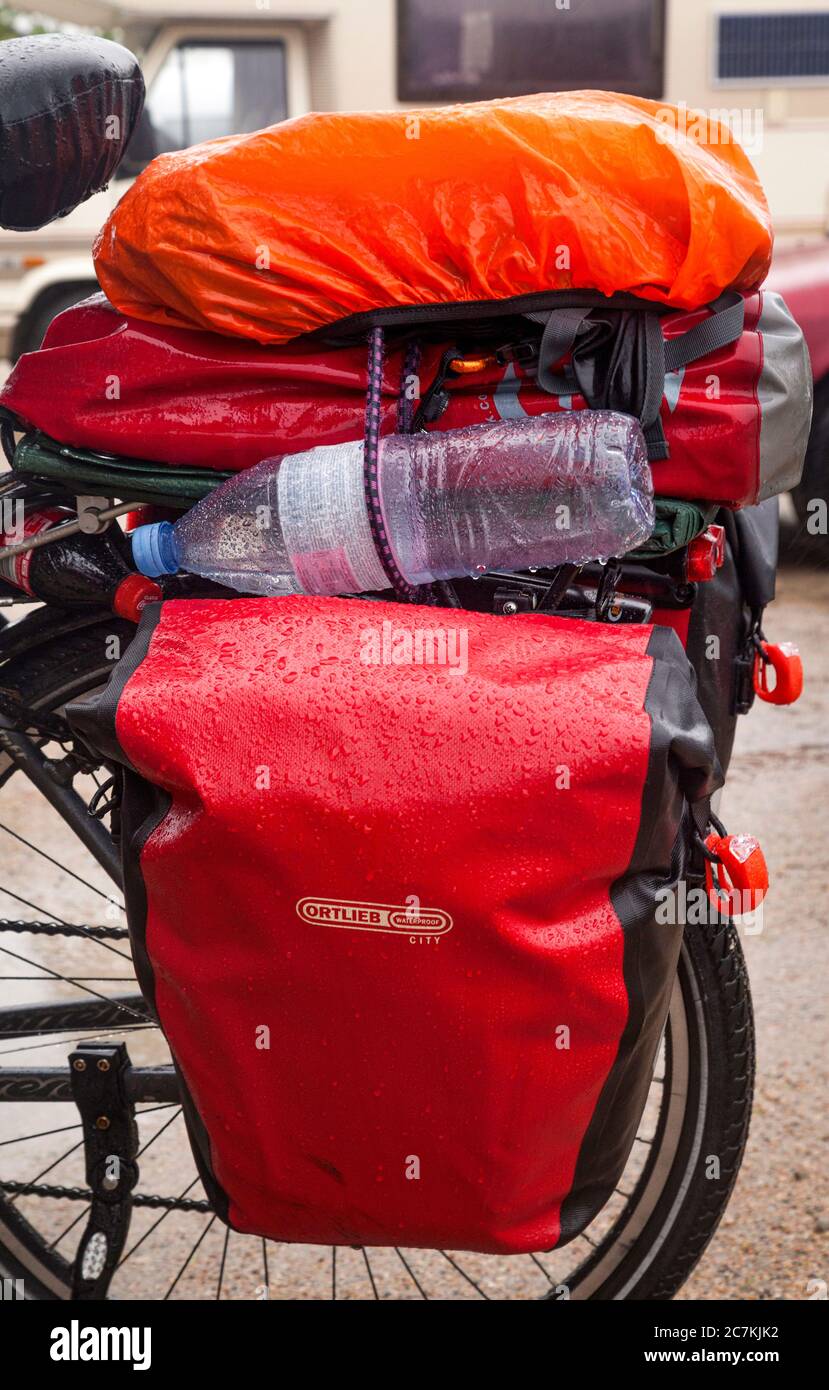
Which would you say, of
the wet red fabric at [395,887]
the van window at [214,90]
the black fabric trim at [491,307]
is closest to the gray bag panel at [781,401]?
the black fabric trim at [491,307]

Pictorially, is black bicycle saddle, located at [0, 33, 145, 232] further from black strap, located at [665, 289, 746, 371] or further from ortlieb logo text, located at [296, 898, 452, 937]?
ortlieb logo text, located at [296, 898, 452, 937]

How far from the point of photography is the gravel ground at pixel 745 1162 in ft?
7.19

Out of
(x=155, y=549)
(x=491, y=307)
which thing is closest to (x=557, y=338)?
(x=491, y=307)

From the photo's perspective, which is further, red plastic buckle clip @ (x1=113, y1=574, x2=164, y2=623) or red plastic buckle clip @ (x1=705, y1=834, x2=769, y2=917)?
red plastic buckle clip @ (x1=113, y1=574, x2=164, y2=623)

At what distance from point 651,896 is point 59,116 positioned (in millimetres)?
1062

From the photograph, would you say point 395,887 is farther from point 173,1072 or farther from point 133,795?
point 173,1072

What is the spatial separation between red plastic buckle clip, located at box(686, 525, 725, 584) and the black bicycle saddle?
81 centimetres

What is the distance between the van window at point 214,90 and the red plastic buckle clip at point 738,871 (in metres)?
6.82

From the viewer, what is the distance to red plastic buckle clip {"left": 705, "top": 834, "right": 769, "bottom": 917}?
1.43 meters

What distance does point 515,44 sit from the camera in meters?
7.32

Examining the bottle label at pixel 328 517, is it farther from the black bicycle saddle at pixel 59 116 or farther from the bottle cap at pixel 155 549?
the black bicycle saddle at pixel 59 116

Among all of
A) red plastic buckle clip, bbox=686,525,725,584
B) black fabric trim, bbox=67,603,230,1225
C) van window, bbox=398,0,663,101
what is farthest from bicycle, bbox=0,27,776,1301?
van window, bbox=398,0,663,101

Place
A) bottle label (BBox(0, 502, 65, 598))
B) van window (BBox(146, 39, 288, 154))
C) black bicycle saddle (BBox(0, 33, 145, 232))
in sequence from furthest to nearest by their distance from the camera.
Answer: van window (BBox(146, 39, 288, 154)), bottle label (BBox(0, 502, 65, 598)), black bicycle saddle (BBox(0, 33, 145, 232))
